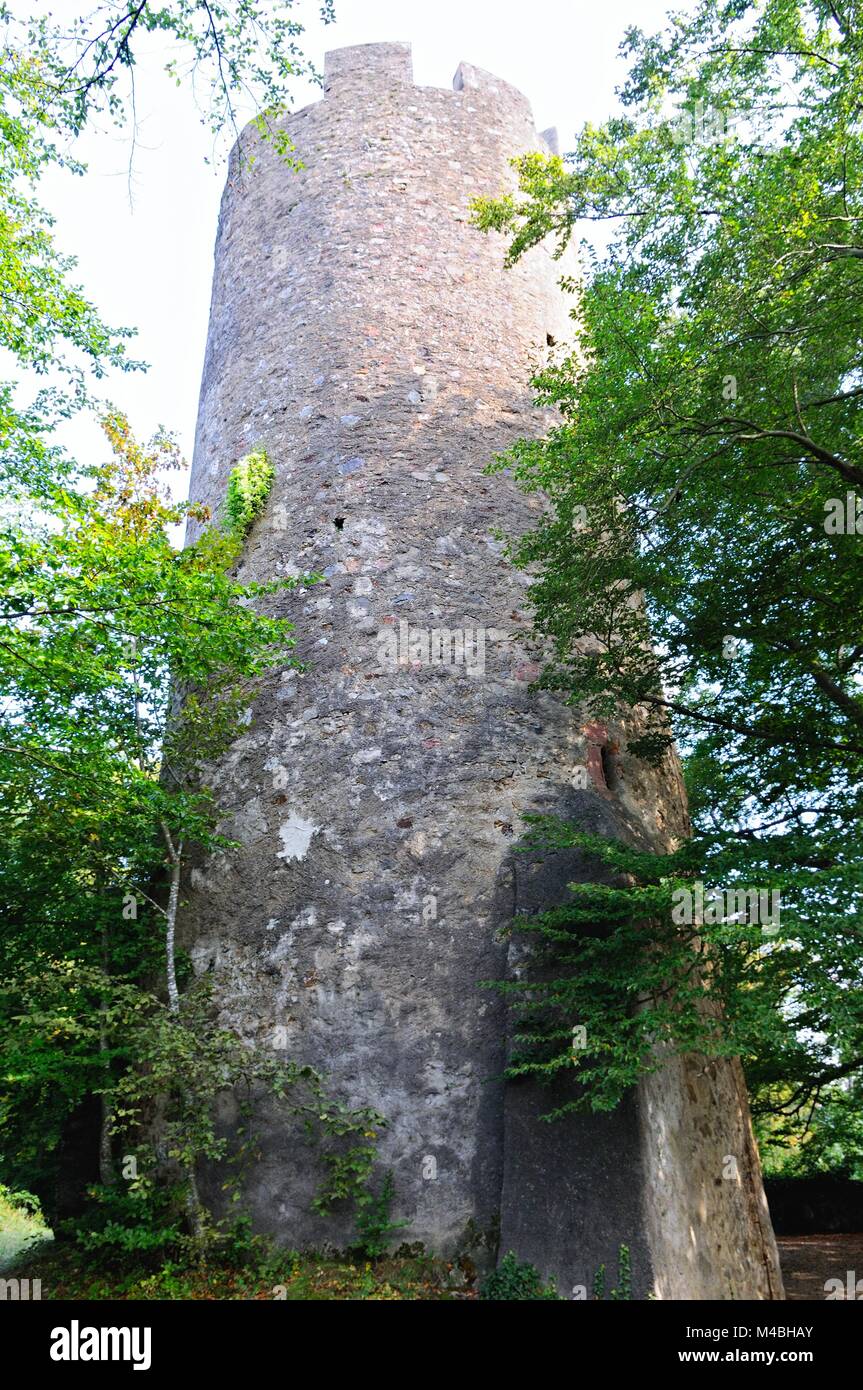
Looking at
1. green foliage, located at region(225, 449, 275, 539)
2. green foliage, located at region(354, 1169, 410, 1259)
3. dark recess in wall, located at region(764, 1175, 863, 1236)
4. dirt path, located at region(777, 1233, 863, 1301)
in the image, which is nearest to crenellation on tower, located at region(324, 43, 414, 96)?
green foliage, located at region(225, 449, 275, 539)

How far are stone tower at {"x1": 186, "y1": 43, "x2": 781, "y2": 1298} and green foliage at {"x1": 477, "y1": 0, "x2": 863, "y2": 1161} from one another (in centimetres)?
53

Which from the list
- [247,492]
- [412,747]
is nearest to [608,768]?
[412,747]

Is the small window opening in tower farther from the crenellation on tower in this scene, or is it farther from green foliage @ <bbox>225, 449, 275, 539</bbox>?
the crenellation on tower

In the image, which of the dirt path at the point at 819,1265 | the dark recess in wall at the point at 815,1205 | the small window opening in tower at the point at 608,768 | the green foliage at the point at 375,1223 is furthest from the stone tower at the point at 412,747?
the dark recess in wall at the point at 815,1205

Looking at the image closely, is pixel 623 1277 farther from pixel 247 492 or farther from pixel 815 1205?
pixel 815 1205

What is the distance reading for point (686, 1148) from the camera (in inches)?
236

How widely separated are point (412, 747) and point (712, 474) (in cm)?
323

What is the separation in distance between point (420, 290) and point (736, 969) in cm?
732

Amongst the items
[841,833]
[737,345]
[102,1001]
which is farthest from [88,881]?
[737,345]

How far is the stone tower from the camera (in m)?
5.69

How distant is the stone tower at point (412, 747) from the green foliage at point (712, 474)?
20.7 inches

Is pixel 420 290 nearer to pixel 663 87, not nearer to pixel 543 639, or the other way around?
pixel 663 87

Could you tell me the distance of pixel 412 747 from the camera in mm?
7004

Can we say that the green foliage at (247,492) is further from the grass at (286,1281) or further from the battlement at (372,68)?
the grass at (286,1281)
